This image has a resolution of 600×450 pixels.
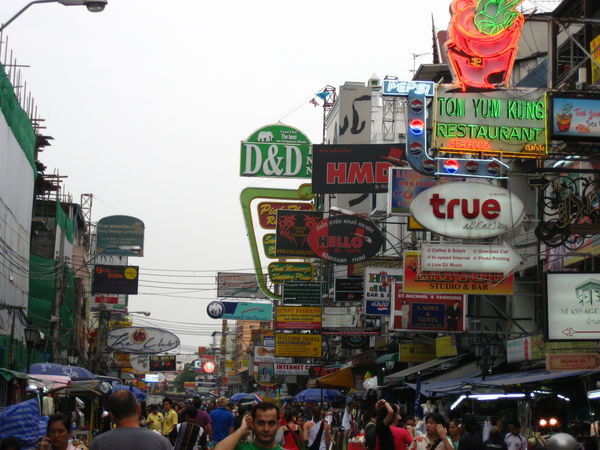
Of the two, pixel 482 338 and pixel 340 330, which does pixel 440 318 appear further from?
pixel 340 330

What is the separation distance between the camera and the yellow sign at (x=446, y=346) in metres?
32.2

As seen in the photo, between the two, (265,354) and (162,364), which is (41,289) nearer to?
(265,354)

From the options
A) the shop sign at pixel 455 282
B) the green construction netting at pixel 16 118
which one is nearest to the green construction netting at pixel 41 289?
the green construction netting at pixel 16 118

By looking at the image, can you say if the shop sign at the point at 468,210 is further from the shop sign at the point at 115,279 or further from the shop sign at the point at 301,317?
the shop sign at the point at 115,279

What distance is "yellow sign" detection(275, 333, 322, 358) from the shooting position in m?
45.8

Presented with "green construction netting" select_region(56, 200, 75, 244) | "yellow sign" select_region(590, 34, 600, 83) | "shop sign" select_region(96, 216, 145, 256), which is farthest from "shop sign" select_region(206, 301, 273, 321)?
"yellow sign" select_region(590, 34, 600, 83)

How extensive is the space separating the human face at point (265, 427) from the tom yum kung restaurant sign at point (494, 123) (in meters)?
12.8

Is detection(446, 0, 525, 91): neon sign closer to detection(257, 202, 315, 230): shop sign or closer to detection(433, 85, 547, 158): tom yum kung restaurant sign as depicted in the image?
detection(433, 85, 547, 158): tom yum kung restaurant sign

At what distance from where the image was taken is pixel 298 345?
4638cm

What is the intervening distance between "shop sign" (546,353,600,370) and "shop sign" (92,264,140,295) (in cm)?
3639

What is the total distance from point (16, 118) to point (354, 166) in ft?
38.8

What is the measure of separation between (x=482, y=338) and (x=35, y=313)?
2219 cm

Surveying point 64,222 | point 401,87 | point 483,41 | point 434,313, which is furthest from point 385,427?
point 64,222

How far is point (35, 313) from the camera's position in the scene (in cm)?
4459
